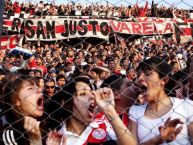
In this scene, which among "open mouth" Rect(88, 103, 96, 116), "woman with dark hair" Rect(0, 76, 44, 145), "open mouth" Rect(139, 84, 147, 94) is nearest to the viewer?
"woman with dark hair" Rect(0, 76, 44, 145)

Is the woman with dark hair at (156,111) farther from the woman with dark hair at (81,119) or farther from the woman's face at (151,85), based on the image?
the woman with dark hair at (81,119)

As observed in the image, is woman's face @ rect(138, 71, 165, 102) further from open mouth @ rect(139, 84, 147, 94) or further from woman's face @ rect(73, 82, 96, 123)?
woman's face @ rect(73, 82, 96, 123)

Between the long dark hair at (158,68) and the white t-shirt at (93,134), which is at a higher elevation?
the long dark hair at (158,68)

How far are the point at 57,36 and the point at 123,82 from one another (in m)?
5.41

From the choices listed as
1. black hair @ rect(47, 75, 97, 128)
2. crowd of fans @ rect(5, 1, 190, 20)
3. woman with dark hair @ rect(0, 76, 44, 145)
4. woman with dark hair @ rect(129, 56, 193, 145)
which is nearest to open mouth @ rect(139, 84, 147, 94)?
woman with dark hair @ rect(129, 56, 193, 145)

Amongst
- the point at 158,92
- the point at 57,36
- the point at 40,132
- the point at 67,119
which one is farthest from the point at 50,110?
the point at 57,36

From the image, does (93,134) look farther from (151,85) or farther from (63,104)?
(151,85)

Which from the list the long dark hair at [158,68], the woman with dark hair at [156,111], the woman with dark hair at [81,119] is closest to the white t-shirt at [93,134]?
the woman with dark hair at [81,119]

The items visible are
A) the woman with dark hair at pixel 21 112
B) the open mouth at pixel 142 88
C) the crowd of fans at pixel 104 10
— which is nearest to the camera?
the woman with dark hair at pixel 21 112

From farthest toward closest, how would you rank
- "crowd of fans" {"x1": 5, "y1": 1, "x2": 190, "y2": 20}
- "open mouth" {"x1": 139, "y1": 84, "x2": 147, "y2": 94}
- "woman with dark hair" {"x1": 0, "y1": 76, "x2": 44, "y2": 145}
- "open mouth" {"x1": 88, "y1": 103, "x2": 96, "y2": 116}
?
1. "crowd of fans" {"x1": 5, "y1": 1, "x2": 190, "y2": 20}
2. "open mouth" {"x1": 139, "y1": 84, "x2": 147, "y2": 94}
3. "open mouth" {"x1": 88, "y1": 103, "x2": 96, "y2": 116}
4. "woman with dark hair" {"x1": 0, "y1": 76, "x2": 44, "y2": 145}

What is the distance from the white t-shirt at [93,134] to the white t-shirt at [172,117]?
4.7 inches

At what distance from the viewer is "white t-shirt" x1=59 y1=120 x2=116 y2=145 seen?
1.60m

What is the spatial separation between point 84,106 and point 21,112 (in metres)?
0.23

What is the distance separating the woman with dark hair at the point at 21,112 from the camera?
1486 mm
